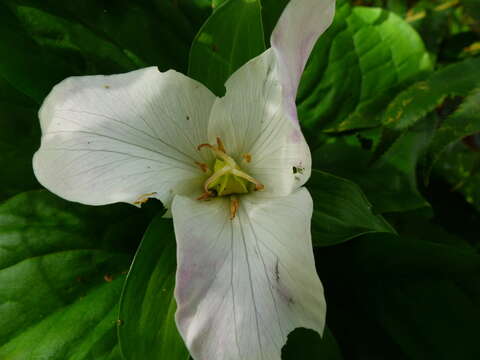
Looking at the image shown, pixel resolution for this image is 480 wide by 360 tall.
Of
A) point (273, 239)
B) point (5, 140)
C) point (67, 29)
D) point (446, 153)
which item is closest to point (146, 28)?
point (67, 29)

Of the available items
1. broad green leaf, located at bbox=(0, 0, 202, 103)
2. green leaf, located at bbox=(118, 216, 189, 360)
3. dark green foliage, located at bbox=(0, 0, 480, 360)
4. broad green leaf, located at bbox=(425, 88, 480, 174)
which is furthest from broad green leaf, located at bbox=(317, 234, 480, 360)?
broad green leaf, located at bbox=(0, 0, 202, 103)

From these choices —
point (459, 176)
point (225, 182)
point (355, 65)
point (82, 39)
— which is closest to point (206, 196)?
point (225, 182)

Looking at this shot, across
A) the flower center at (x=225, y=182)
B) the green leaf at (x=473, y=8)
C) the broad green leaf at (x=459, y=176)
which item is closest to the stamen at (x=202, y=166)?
the flower center at (x=225, y=182)

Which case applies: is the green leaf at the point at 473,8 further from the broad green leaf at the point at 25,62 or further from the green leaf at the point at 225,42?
the broad green leaf at the point at 25,62

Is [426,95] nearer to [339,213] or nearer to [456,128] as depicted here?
[456,128]

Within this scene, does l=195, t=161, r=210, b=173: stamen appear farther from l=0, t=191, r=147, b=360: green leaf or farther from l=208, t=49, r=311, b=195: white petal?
l=0, t=191, r=147, b=360: green leaf
